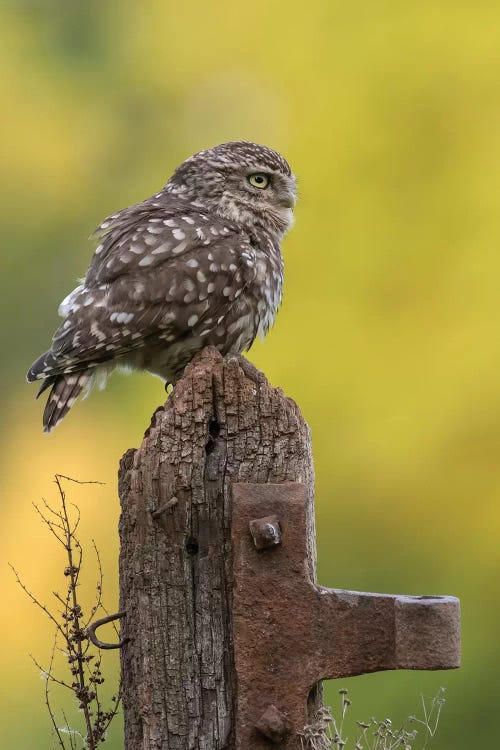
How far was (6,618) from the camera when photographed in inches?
291

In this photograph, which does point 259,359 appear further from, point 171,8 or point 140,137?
point 171,8

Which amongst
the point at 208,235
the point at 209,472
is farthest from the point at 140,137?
the point at 209,472

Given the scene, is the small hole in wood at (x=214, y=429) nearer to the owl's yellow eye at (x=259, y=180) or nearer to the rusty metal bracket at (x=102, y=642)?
the rusty metal bracket at (x=102, y=642)

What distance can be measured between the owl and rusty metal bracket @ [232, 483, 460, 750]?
1.49 meters

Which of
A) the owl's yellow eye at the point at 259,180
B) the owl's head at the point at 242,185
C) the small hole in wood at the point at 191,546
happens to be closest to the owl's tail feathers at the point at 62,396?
the owl's head at the point at 242,185

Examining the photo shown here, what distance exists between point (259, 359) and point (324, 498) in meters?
1.01

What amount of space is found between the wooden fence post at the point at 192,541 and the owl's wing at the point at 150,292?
1.22 m

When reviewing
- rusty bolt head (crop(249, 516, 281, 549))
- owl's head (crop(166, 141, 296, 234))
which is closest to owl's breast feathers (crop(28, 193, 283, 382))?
owl's head (crop(166, 141, 296, 234))

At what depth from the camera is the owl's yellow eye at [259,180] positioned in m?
4.37

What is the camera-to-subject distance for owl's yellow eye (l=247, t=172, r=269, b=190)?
4371 mm

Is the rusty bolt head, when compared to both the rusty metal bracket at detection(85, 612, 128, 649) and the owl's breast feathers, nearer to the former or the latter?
the rusty metal bracket at detection(85, 612, 128, 649)

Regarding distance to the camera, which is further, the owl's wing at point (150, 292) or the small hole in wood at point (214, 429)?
the owl's wing at point (150, 292)

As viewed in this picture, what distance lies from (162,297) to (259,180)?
879 mm

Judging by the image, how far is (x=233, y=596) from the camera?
7.55 feet
